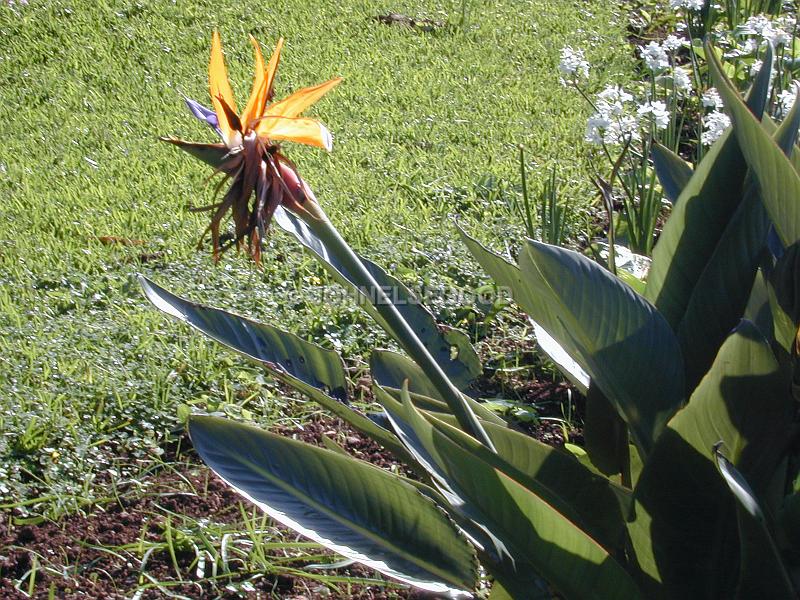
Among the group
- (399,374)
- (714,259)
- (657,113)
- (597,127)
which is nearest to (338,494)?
(399,374)

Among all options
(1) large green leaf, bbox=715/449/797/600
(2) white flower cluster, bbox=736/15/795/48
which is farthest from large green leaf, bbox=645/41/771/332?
(2) white flower cluster, bbox=736/15/795/48

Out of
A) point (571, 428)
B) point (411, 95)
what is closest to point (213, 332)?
point (571, 428)

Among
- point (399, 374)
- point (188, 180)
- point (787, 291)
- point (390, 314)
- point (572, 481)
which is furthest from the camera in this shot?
point (188, 180)

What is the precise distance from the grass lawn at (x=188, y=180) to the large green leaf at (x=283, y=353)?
28.1 inches

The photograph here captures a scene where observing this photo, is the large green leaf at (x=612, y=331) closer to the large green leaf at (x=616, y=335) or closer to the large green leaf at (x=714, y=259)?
the large green leaf at (x=616, y=335)

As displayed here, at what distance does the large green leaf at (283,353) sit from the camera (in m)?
1.52

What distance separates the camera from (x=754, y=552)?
4.08 ft

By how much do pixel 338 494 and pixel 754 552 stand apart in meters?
0.58

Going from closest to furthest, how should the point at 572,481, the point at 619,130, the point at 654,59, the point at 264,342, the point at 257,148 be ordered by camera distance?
the point at 257,148 → the point at 572,481 → the point at 264,342 → the point at 619,130 → the point at 654,59

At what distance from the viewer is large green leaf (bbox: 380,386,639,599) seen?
4.11ft

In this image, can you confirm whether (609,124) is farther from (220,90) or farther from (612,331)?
(220,90)

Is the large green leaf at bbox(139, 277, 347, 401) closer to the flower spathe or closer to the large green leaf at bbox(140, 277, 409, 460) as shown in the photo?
the large green leaf at bbox(140, 277, 409, 460)

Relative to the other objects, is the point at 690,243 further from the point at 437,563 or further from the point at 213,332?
the point at 213,332

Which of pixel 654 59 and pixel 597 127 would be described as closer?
pixel 597 127
